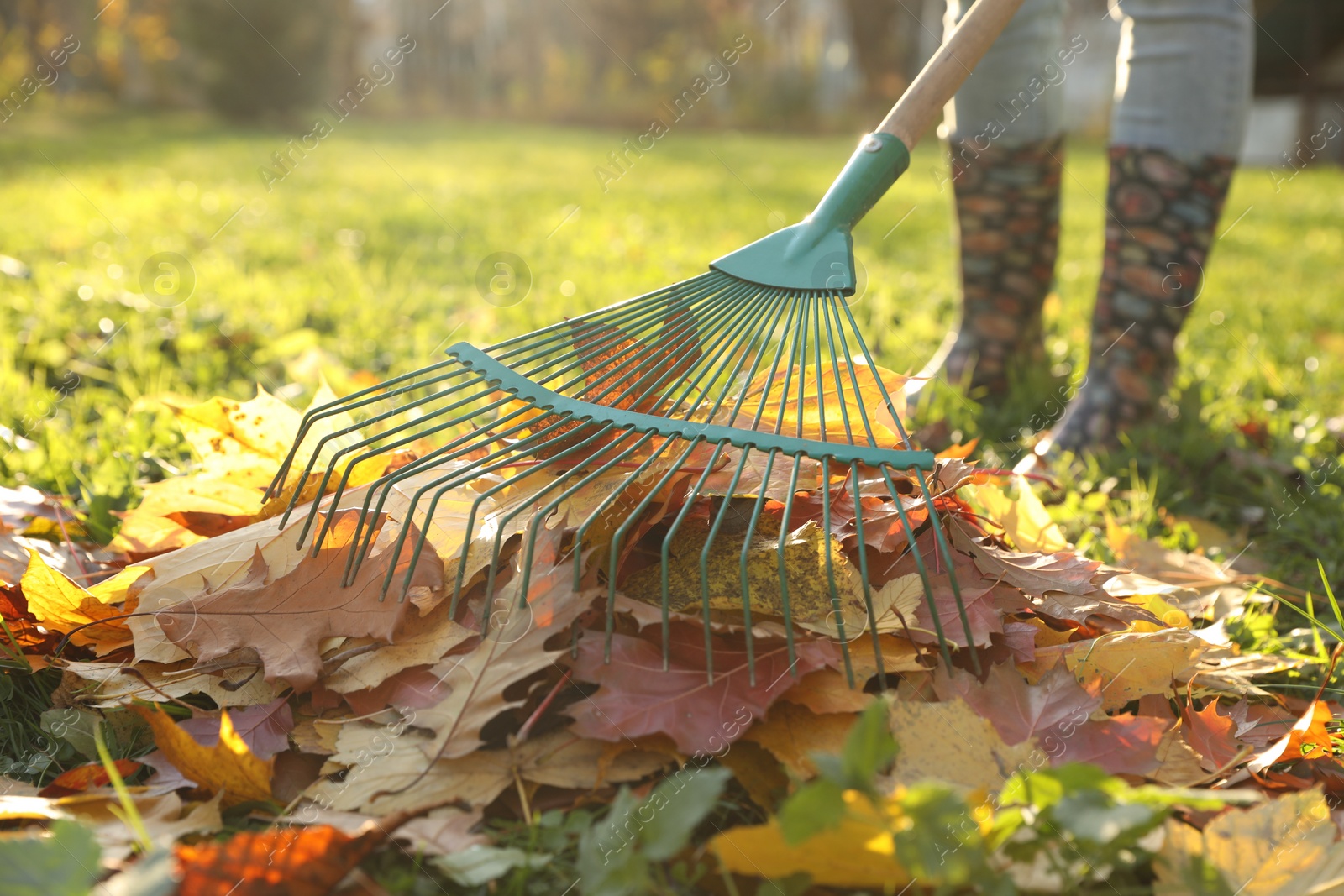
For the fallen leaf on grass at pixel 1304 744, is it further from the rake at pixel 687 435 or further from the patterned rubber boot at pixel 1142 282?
the patterned rubber boot at pixel 1142 282

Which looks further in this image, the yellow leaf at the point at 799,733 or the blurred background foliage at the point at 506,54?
the blurred background foliage at the point at 506,54

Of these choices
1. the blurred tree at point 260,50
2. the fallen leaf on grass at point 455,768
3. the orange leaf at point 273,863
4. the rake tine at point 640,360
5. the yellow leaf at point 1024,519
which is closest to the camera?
the orange leaf at point 273,863

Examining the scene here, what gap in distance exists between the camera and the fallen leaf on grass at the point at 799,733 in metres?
0.95

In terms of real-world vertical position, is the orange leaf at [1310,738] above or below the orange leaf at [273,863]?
below

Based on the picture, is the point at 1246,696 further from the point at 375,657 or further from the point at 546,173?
the point at 546,173

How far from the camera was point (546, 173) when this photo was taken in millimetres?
7734

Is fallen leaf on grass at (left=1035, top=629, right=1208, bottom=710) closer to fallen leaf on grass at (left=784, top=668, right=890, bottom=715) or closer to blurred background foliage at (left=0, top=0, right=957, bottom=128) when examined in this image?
fallen leaf on grass at (left=784, top=668, right=890, bottom=715)

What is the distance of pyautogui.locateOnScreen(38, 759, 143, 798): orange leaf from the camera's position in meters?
0.99

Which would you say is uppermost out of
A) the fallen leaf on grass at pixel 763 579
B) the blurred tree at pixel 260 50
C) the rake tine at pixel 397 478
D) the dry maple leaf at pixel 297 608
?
the blurred tree at pixel 260 50

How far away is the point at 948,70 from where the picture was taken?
4.83 feet

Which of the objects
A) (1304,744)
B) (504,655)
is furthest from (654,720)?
(1304,744)

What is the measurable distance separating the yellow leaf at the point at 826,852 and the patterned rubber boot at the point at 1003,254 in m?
1.71

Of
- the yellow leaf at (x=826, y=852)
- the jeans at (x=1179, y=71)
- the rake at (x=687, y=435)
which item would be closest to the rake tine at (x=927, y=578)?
the rake at (x=687, y=435)

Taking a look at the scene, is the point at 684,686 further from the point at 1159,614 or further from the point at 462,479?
the point at 1159,614
